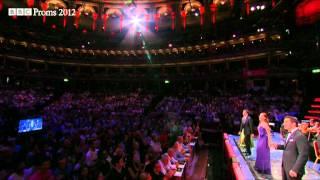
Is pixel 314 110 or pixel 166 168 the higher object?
pixel 314 110

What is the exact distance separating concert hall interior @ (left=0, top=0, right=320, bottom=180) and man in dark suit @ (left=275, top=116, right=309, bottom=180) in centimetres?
2

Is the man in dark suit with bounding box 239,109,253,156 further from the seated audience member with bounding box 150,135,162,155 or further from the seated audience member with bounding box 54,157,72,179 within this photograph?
the seated audience member with bounding box 54,157,72,179

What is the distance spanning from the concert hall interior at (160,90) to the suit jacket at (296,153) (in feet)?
0.06

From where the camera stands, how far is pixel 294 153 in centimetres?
477

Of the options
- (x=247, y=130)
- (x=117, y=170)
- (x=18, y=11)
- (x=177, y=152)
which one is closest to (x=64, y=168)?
(x=117, y=170)

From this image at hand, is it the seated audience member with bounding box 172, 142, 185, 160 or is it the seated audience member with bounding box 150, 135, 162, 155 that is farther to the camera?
the seated audience member with bounding box 150, 135, 162, 155

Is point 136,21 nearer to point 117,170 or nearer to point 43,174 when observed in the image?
point 117,170

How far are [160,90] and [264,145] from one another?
34484mm

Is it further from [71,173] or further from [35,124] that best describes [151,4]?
[71,173]

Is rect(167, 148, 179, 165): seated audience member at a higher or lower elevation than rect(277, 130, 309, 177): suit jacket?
lower

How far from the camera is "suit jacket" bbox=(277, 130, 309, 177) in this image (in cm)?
450

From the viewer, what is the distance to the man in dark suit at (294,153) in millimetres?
4500

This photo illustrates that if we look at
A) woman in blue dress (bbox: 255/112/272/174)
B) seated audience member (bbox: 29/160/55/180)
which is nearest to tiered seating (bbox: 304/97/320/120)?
woman in blue dress (bbox: 255/112/272/174)

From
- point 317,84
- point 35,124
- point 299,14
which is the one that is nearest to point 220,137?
point 317,84
